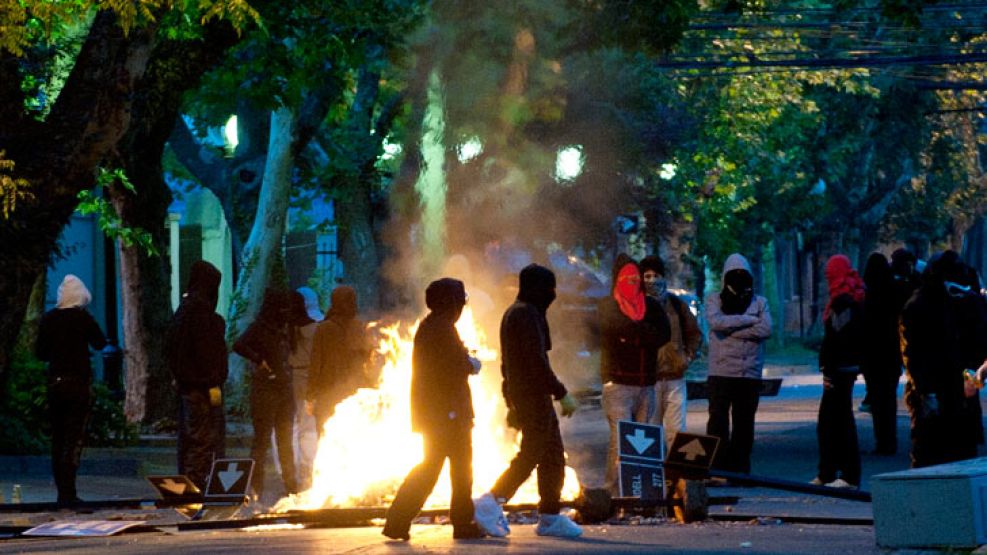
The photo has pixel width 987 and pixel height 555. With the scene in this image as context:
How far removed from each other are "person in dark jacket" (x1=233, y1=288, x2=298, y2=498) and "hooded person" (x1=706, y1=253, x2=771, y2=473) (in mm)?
3235

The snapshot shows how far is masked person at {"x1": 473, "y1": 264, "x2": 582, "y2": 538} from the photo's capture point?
12492 mm

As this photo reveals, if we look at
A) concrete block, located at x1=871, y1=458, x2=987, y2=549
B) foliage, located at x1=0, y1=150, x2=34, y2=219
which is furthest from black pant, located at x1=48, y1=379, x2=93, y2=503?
concrete block, located at x1=871, y1=458, x2=987, y2=549

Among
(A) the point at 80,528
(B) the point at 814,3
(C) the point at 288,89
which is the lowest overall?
(A) the point at 80,528

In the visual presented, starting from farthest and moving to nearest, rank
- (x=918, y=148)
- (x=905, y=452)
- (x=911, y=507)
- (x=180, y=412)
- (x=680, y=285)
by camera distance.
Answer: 1. (x=918, y=148)
2. (x=680, y=285)
3. (x=905, y=452)
4. (x=180, y=412)
5. (x=911, y=507)

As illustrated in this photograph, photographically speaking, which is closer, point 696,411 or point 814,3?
point 696,411

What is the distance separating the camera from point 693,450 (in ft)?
43.0

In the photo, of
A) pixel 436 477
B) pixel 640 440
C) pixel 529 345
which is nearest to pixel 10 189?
pixel 436 477

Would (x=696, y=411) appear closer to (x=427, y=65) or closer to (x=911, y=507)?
(x=427, y=65)

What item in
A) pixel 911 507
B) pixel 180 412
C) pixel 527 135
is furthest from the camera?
pixel 527 135

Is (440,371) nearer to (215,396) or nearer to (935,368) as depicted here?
(215,396)

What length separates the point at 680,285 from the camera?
145 feet

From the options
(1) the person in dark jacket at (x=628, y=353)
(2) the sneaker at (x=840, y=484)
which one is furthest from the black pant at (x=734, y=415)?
(1) the person in dark jacket at (x=628, y=353)

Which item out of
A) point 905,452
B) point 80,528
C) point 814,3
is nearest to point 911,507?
point 80,528

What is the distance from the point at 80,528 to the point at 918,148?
147ft
